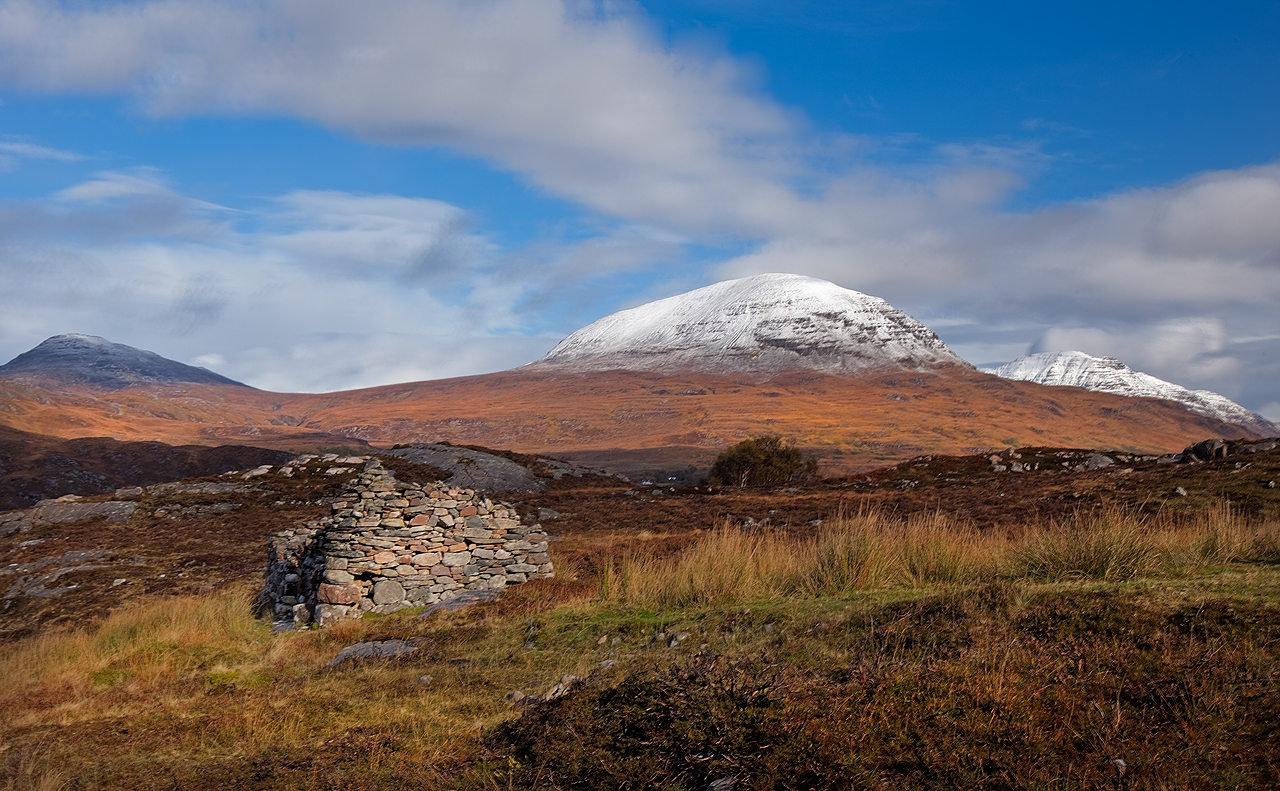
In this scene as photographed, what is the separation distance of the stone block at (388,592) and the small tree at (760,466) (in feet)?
109

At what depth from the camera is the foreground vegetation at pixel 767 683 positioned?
444 centimetres

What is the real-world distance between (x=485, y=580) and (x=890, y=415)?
13607cm

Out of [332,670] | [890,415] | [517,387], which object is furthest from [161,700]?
[517,387]

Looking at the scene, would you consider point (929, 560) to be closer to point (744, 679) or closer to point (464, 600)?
point (744, 679)

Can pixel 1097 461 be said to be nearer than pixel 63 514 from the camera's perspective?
No

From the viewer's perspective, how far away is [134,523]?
29.8 meters

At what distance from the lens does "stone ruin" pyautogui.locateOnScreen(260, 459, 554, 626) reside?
574 inches

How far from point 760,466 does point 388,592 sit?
117 ft

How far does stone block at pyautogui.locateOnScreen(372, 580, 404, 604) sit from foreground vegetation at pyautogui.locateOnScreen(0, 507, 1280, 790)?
2274 millimetres

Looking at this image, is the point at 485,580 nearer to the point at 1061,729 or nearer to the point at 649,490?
the point at 1061,729

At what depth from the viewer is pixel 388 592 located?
1478 centimetres

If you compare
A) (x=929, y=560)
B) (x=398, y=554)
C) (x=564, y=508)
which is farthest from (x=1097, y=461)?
(x=398, y=554)

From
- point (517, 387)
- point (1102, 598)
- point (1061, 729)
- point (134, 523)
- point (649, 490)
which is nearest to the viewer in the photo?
point (1061, 729)

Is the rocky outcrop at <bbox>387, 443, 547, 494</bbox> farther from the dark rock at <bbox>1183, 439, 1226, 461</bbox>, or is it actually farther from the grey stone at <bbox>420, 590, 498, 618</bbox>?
the dark rock at <bbox>1183, 439, 1226, 461</bbox>
